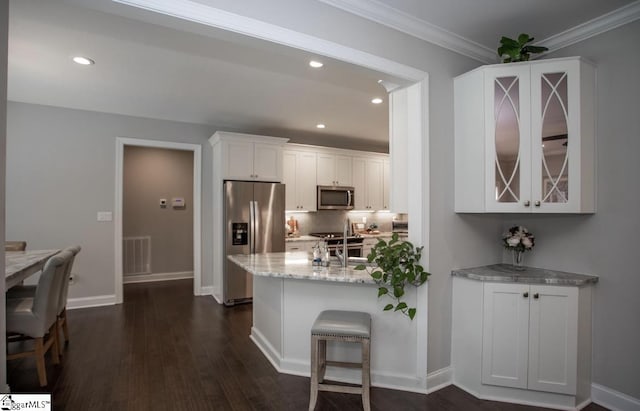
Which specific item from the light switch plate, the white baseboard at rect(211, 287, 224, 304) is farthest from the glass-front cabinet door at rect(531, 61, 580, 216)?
the light switch plate

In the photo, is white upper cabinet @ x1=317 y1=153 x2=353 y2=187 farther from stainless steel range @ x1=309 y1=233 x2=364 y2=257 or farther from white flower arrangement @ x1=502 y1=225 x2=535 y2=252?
white flower arrangement @ x1=502 y1=225 x2=535 y2=252

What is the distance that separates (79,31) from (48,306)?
81.4 inches

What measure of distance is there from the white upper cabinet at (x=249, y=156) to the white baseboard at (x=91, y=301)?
2269 mm

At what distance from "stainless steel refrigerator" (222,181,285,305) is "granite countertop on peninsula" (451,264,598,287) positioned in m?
2.87

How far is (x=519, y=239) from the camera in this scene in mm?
2512

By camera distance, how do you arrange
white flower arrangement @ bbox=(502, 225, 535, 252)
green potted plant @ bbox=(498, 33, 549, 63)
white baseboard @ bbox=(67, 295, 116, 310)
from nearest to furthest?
green potted plant @ bbox=(498, 33, 549, 63), white flower arrangement @ bbox=(502, 225, 535, 252), white baseboard @ bbox=(67, 295, 116, 310)

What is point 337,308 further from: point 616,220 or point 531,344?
point 616,220

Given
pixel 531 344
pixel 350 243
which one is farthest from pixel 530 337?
pixel 350 243

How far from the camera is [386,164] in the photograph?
20.8 ft

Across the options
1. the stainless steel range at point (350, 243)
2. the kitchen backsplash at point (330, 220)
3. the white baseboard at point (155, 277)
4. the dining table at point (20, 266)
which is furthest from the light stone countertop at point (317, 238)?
the dining table at point (20, 266)

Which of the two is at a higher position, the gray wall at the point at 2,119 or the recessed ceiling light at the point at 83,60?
the recessed ceiling light at the point at 83,60

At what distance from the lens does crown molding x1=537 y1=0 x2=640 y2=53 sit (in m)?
2.12

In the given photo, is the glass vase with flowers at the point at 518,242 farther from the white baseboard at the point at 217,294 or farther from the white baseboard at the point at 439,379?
the white baseboard at the point at 217,294

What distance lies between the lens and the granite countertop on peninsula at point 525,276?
2.20 meters
